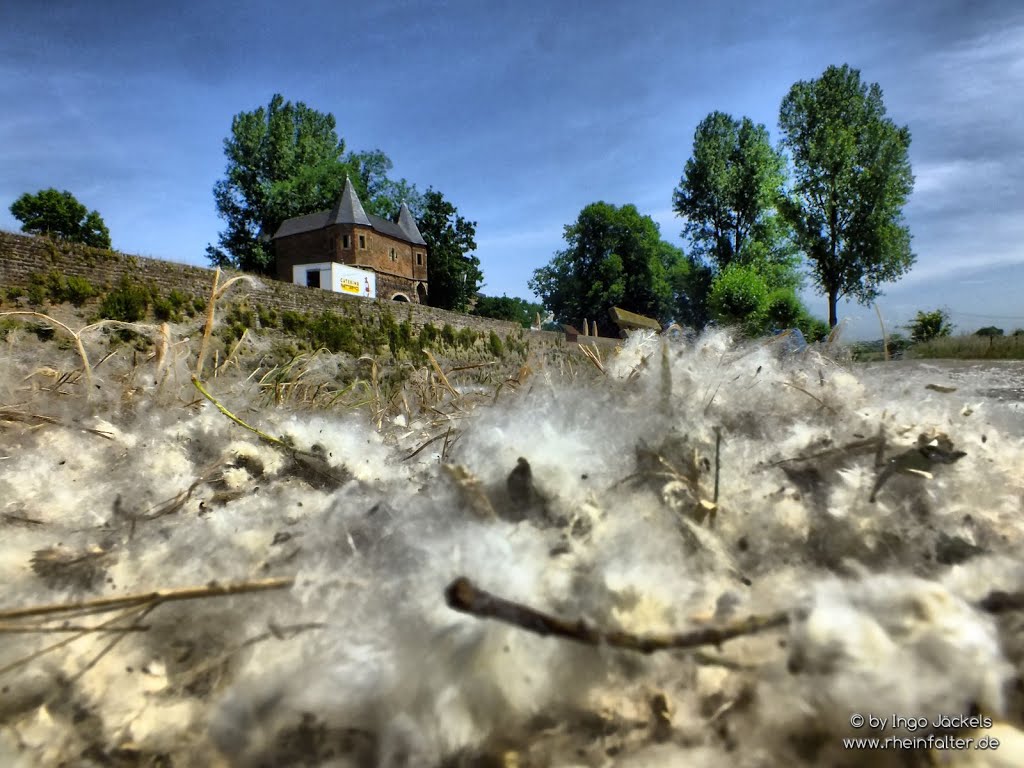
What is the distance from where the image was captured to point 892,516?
538mm

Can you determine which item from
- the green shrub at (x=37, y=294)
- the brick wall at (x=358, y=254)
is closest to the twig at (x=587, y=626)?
the green shrub at (x=37, y=294)

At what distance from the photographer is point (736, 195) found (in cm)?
2716

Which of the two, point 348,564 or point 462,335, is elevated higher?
point 462,335

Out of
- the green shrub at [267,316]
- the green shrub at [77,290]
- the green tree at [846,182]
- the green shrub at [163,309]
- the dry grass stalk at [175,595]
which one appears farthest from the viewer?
the green tree at [846,182]

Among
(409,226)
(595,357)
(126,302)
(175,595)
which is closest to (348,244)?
(409,226)

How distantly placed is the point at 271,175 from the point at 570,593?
31545 millimetres

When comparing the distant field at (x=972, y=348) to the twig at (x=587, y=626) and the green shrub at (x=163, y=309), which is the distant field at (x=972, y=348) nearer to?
the twig at (x=587, y=626)

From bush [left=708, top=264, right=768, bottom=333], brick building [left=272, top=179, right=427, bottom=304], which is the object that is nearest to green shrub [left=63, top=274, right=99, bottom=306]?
brick building [left=272, top=179, right=427, bottom=304]

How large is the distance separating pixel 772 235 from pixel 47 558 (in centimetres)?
3164

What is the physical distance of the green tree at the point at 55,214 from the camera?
27.0m

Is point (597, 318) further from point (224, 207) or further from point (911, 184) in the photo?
point (224, 207)

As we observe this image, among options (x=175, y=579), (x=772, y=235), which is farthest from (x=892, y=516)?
(x=772, y=235)

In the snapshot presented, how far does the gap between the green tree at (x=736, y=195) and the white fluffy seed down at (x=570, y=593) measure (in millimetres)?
29850

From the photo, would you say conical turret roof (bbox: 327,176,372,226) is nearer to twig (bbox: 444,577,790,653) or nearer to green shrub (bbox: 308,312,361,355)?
green shrub (bbox: 308,312,361,355)
